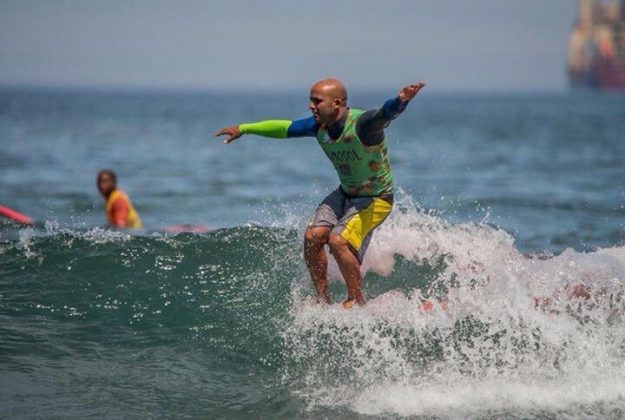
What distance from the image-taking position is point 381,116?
7539mm

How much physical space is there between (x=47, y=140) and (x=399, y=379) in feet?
126

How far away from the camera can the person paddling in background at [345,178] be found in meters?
7.87

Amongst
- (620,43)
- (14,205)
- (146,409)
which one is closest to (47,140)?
(14,205)

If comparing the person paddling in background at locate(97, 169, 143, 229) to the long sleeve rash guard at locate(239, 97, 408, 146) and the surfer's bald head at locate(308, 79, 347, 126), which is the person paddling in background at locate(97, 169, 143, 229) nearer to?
the long sleeve rash guard at locate(239, 97, 408, 146)

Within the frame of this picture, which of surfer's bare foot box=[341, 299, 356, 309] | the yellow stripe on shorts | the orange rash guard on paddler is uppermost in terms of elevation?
the yellow stripe on shorts

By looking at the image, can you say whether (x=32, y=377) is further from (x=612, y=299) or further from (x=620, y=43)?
(x=620, y=43)

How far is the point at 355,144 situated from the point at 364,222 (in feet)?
2.37

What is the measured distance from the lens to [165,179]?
27.2m

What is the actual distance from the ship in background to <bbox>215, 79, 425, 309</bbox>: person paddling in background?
169 metres

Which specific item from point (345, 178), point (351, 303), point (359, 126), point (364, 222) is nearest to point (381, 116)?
point (359, 126)

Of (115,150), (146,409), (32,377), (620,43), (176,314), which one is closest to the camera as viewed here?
(146,409)

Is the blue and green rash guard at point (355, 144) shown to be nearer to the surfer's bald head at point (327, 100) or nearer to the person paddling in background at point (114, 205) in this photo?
the surfer's bald head at point (327, 100)

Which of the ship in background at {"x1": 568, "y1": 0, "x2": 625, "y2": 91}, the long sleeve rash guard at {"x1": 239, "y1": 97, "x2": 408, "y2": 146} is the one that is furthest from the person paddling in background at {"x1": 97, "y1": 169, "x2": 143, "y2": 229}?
the ship in background at {"x1": 568, "y1": 0, "x2": 625, "y2": 91}

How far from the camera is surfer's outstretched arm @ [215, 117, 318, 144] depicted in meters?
8.28
